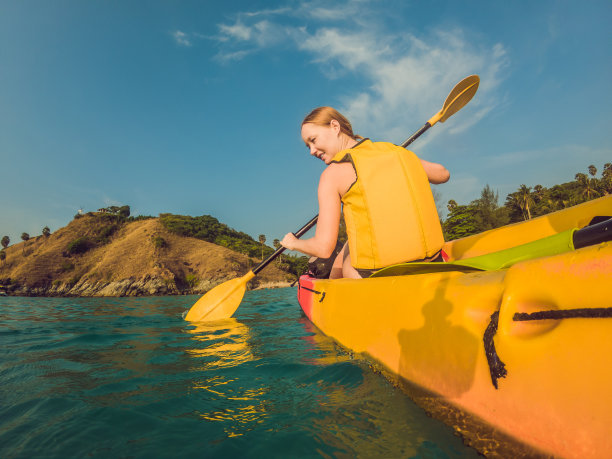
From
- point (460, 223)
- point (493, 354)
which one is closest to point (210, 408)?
point (493, 354)

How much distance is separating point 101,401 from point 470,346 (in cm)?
178

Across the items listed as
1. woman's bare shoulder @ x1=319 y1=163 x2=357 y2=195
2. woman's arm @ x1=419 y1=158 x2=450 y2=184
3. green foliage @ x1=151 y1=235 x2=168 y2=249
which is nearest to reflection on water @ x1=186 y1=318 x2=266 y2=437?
woman's bare shoulder @ x1=319 y1=163 x2=357 y2=195

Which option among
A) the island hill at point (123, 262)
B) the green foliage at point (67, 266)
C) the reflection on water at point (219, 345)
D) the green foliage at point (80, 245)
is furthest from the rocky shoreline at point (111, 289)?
the reflection on water at point (219, 345)

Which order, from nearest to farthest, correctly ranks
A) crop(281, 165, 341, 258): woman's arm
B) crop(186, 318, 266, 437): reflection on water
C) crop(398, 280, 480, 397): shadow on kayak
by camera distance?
crop(398, 280, 480, 397): shadow on kayak
crop(186, 318, 266, 437): reflection on water
crop(281, 165, 341, 258): woman's arm

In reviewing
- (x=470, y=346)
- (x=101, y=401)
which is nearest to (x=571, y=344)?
(x=470, y=346)

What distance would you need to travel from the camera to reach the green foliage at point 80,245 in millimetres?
39469

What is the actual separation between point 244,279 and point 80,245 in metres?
46.9

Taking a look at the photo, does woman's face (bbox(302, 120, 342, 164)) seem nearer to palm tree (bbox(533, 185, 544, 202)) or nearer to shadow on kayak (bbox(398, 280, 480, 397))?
shadow on kayak (bbox(398, 280, 480, 397))

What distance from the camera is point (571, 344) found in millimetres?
699

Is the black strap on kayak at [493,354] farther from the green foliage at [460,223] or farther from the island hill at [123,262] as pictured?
the green foliage at [460,223]

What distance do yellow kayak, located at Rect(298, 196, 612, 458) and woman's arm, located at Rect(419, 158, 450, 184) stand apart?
1206mm

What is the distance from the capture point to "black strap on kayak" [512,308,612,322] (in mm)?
646

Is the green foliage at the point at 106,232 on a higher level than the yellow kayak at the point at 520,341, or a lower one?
higher

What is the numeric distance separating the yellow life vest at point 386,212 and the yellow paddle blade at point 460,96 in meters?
2.30
